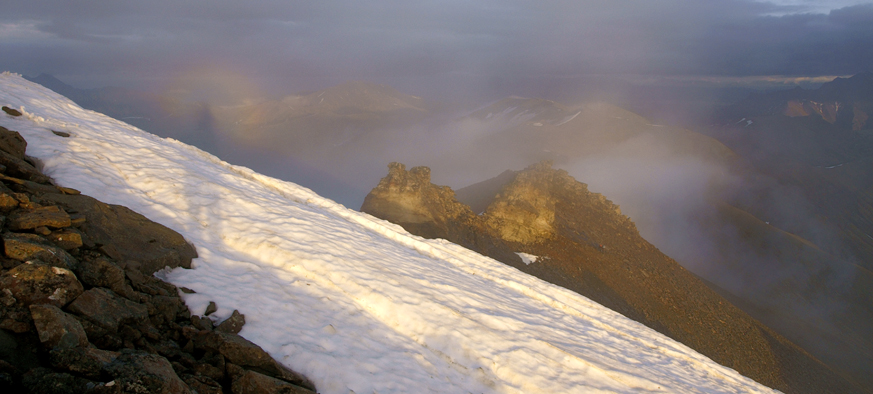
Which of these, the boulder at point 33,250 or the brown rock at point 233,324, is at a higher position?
the boulder at point 33,250

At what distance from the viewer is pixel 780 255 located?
89.0 metres

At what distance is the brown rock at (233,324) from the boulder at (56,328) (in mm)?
2144

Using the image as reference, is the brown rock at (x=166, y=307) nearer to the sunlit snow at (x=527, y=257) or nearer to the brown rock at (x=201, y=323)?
the brown rock at (x=201, y=323)

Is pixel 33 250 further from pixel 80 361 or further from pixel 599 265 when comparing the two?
pixel 599 265

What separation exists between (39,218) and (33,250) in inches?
36.2

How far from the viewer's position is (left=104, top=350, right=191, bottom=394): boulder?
430 cm

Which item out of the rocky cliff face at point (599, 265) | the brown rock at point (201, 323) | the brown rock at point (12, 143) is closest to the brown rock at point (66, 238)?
the brown rock at point (201, 323)

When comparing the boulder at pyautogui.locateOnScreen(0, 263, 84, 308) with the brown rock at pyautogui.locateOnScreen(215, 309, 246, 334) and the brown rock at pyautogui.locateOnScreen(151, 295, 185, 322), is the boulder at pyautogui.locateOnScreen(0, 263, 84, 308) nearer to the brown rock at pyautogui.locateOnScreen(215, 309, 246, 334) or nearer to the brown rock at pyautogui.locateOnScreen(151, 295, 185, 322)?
the brown rock at pyautogui.locateOnScreen(151, 295, 185, 322)

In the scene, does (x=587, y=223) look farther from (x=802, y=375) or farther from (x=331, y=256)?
(x=331, y=256)

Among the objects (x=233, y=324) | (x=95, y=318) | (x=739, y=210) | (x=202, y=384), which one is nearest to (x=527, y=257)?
(x=233, y=324)

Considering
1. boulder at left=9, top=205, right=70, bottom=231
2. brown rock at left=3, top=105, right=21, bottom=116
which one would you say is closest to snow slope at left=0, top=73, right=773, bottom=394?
brown rock at left=3, top=105, right=21, bottom=116

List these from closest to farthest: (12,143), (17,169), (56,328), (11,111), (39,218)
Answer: (56,328)
(39,218)
(17,169)
(12,143)
(11,111)

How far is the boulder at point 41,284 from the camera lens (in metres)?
4.86

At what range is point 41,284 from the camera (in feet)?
16.6
